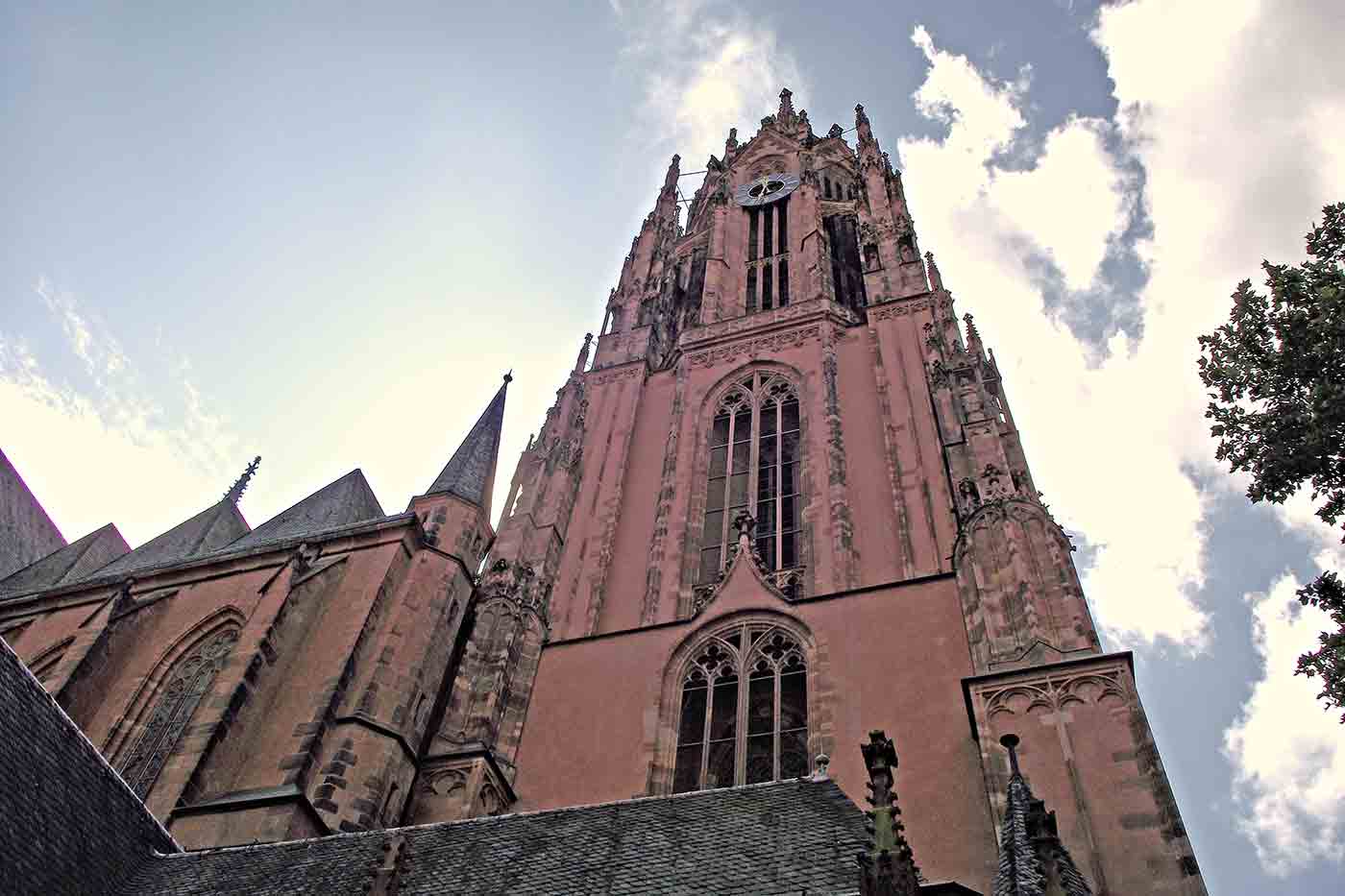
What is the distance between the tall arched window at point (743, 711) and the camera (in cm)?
1539

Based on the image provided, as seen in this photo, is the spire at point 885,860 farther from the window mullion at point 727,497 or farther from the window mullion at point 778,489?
the window mullion at point 727,497

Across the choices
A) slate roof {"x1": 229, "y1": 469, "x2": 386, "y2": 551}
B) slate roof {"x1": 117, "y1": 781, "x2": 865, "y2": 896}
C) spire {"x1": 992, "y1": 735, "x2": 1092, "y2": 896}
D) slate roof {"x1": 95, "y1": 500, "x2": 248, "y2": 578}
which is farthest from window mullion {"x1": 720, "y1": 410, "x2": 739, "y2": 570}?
slate roof {"x1": 95, "y1": 500, "x2": 248, "y2": 578}

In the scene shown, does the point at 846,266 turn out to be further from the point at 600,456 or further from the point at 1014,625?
the point at 1014,625

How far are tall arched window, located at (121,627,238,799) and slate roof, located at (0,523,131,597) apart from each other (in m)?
9.03

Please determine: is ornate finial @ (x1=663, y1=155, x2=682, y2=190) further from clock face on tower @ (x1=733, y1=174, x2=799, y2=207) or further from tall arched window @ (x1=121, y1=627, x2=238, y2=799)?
tall arched window @ (x1=121, y1=627, x2=238, y2=799)

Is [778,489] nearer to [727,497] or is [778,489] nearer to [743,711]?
[727,497]

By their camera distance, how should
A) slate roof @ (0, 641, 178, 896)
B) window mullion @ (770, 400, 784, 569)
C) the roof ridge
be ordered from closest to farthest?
slate roof @ (0, 641, 178, 896) < the roof ridge < window mullion @ (770, 400, 784, 569)

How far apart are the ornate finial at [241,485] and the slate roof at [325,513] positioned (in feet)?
18.4

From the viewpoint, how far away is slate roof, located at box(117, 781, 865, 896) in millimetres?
9641

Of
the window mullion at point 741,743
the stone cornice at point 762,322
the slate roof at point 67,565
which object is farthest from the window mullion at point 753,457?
the slate roof at point 67,565

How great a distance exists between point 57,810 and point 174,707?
6.80 meters

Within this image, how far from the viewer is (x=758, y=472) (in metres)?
21.6

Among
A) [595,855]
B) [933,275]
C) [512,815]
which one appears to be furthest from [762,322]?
[595,855]

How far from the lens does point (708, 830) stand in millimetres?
10609
